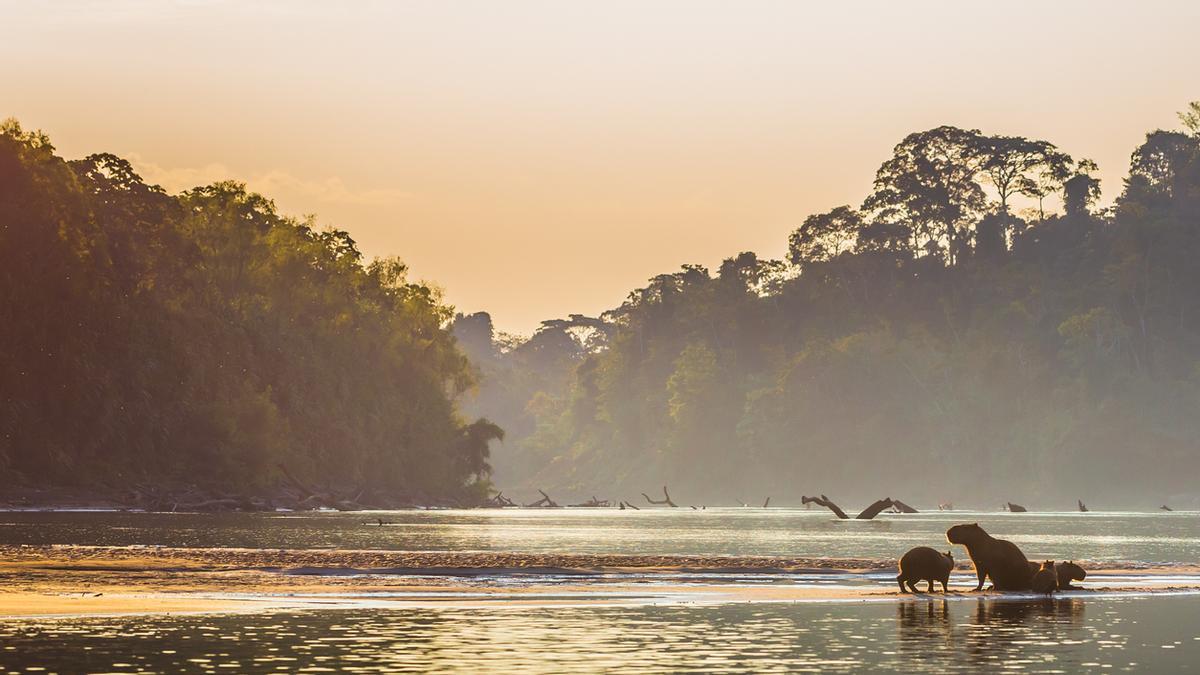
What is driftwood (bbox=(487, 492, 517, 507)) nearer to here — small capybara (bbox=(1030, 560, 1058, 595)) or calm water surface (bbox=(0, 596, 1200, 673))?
small capybara (bbox=(1030, 560, 1058, 595))

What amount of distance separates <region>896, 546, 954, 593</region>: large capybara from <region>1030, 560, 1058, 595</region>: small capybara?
228 centimetres

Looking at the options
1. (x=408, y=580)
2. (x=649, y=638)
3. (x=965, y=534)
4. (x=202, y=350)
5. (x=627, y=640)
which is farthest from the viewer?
(x=202, y=350)

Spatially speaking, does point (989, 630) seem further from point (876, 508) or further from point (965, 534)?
point (876, 508)

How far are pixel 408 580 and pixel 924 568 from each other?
13.3 m

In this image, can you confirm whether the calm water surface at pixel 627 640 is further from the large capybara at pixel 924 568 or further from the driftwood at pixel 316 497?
the driftwood at pixel 316 497

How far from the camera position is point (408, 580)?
164 ft

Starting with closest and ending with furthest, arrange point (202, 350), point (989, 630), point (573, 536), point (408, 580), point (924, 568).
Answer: point (989, 630) → point (924, 568) → point (408, 580) → point (573, 536) → point (202, 350)

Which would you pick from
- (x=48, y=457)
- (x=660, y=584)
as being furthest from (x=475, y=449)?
(x=660, y=584)

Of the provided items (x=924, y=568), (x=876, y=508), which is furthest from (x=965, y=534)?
(x=876, y=508)

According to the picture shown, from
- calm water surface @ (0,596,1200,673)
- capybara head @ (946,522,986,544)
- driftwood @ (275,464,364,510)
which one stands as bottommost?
calm water surface @ (0,596,1200,673)

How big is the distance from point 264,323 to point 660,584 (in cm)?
12220

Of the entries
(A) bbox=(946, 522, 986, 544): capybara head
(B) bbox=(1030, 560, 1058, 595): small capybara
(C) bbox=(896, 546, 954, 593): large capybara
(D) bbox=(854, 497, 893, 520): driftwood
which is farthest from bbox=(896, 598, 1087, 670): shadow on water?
(D) bbox=(854, 497, 893, 520): driftwood

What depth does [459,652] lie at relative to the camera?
3052cm

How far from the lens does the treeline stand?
122 m
